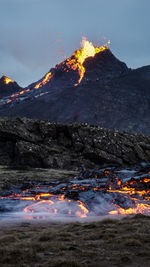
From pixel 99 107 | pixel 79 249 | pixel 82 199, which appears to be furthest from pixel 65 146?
pixel 99 107

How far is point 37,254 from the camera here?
8.35 meters

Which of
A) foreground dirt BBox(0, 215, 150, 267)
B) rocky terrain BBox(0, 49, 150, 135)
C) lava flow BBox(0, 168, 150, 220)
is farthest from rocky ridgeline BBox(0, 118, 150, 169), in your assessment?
rocky terrain BBox(0, 49, 150, 135)

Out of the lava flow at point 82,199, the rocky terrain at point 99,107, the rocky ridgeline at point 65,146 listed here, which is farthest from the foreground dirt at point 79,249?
the rocky terrain at point 99,107

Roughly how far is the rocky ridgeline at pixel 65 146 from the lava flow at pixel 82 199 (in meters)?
17.3

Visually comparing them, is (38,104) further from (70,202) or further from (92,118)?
(70,202)

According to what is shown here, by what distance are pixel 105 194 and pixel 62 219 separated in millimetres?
6870

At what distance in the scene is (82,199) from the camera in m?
21.4

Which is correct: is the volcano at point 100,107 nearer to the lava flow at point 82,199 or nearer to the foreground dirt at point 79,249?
the lava flow at point 82,199

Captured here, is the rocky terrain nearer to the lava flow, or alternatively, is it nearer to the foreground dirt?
the lava flow

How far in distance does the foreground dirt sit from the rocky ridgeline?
33396mm

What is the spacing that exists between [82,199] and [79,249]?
1273cm

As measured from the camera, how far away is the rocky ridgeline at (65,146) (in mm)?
45500

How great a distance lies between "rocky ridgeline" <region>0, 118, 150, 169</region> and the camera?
45.5m

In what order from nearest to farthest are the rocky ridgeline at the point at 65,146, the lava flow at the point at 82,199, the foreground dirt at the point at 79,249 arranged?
the foreground dirt at the point at 79,249
the lava flow at the point at 82,199
the rocky ridgeline at the point at 65,146
